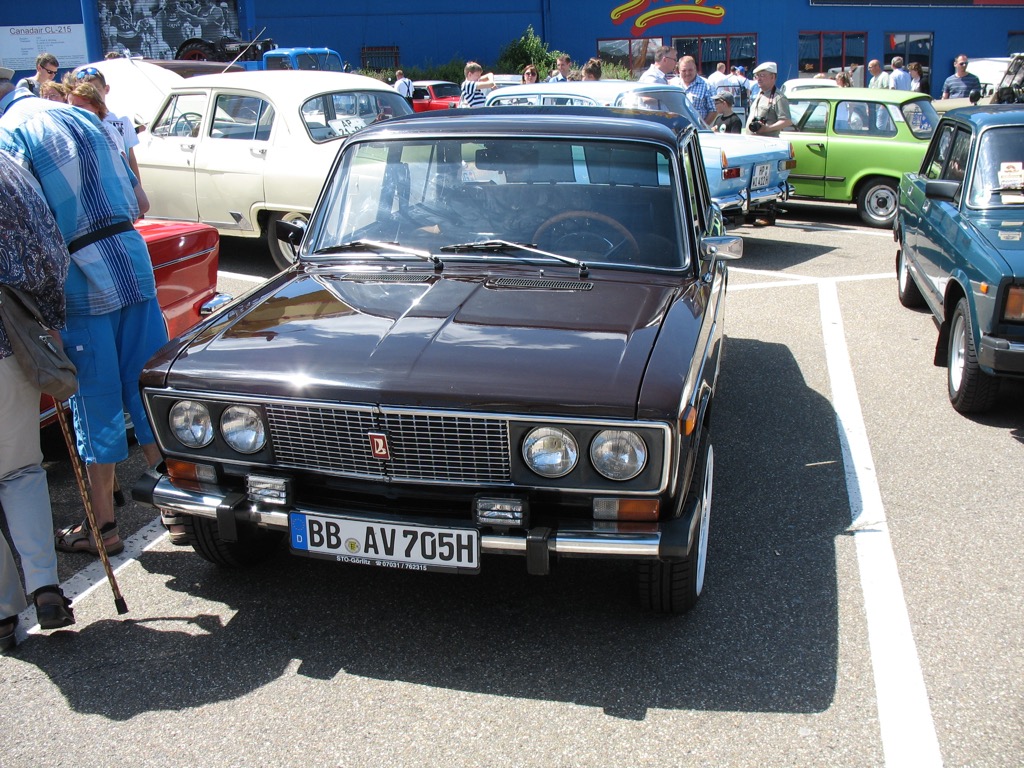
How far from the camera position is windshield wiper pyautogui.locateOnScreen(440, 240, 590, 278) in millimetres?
3963

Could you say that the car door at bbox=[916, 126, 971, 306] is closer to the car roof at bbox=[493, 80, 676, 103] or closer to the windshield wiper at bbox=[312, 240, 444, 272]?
the windshield wiper at bbox=[312, 240, 444, 272]

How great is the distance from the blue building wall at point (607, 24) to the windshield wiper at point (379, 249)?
90.0 feet

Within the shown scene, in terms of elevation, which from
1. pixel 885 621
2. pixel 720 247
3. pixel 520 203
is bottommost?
pixel 885 621

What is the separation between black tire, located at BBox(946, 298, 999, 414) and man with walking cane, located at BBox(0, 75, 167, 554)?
14.0ft

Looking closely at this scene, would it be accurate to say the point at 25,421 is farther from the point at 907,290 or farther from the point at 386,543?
the point at 907,290

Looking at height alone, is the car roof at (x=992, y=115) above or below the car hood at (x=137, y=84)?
below

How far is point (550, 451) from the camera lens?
3037 millimetres

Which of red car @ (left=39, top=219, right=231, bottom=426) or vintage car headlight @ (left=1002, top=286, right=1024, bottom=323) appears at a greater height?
red car @ (left=39, top=219, right=231, bottom=426)

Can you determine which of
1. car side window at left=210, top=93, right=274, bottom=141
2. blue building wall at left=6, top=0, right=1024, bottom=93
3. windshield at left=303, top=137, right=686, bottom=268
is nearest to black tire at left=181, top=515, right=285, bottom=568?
windshield at left=303, top=137, right=686, bottom=268

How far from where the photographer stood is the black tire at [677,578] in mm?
3361

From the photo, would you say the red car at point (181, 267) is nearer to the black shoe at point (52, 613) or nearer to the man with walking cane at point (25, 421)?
the man with walking cane at point (25, 421)

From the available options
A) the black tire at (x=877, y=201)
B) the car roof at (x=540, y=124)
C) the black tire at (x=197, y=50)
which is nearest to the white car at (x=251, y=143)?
the car roof at (x=540, y=124)

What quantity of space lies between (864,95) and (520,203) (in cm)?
909

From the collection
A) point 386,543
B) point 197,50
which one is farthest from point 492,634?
point 197,50
